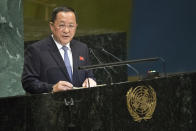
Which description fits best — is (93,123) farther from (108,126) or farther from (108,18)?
(108,18)

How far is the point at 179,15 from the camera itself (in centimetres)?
759

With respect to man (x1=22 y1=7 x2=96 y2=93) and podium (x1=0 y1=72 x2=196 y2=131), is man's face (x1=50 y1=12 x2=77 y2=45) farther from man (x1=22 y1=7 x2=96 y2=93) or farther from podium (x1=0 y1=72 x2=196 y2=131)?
podium (x1=0 y1=72 x2=196 y2=131)

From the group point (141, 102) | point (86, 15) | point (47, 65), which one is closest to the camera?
point (141, 102)

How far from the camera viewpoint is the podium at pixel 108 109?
3.26m

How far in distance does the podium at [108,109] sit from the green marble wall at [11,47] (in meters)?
0.96

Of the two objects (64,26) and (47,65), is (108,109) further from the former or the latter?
(64,26)

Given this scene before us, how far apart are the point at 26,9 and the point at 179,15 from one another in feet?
8.15

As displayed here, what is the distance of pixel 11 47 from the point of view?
4.21 m

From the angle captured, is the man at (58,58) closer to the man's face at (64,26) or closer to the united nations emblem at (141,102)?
the man's face at (64,26)

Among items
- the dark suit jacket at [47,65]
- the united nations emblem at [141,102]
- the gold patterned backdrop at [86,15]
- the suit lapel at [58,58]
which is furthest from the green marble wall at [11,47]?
the gold patterned backdrop at [86,15]

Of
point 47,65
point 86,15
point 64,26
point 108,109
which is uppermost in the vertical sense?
point 86,15

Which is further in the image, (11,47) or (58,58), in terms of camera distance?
(11,47)

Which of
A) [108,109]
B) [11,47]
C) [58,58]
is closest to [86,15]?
[11,47]

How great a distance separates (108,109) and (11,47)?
1.12m
